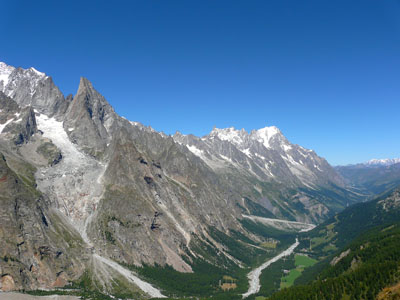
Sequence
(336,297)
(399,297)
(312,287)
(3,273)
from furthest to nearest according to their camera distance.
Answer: (3,273) < (312,287) < (336,297) < (399,297)

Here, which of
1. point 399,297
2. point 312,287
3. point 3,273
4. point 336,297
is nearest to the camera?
point 399,297

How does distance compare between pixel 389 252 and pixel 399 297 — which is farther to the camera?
pixel 389 252

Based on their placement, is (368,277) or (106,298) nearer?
(368,277)

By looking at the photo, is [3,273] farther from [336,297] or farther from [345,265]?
[345,265]

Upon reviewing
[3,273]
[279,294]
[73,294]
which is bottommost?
Answer: [279,294]

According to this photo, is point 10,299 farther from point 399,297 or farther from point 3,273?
point 399,297

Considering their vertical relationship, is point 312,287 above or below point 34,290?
below

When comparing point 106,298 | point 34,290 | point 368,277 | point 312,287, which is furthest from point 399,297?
point 34,290

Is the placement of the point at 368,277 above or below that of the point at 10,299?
below

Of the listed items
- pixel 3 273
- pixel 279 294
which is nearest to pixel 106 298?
pixel 3 273
